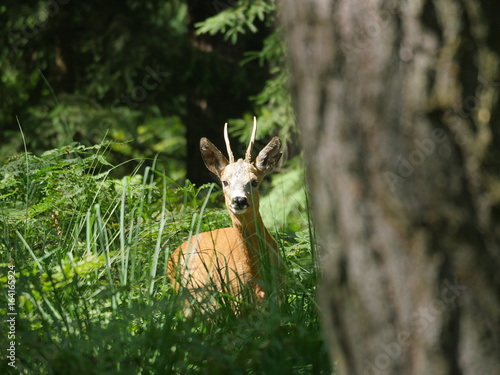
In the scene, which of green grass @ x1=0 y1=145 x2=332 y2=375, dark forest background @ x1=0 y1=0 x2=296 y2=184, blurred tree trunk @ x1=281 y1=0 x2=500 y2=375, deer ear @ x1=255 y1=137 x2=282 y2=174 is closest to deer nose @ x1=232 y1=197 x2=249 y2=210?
deer ear @ x1=255 y1=137 x2=282 y2=174

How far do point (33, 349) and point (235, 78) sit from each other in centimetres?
765

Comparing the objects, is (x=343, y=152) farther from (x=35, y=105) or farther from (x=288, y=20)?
(x=35, y=105)

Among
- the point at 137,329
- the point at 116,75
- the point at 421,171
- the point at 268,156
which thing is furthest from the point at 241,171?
the point at 116,75

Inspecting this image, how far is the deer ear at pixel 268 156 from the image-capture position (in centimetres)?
572

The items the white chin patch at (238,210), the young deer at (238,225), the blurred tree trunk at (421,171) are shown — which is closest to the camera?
the blurred tree trunk at (421,171)

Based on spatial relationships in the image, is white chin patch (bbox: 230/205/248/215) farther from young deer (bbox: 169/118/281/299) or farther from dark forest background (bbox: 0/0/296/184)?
dark forest background (bbox: 0/0/296/184)

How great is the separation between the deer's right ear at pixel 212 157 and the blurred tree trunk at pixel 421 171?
3.59 m

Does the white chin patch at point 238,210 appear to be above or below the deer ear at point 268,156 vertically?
below

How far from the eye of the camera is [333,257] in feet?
7.43

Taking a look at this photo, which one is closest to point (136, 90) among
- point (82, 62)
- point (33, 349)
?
point (82, 62)

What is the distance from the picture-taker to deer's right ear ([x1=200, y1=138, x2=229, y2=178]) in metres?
5.75

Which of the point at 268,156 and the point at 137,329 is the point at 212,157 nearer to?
the point at 268,156

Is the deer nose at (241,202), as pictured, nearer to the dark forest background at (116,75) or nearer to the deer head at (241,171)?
the deer head at (241,171)

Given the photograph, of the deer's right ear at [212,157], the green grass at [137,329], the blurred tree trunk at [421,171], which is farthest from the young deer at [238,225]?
the blurred tree trunk at [421,171]
